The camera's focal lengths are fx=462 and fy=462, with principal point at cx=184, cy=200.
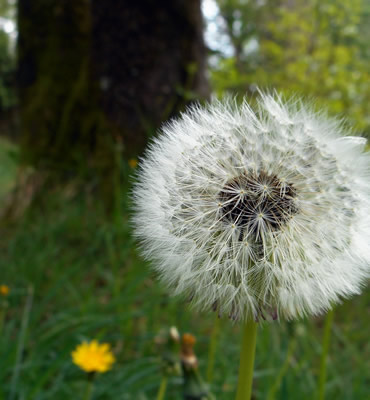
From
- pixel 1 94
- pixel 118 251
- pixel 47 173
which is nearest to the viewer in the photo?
pixel 118 251

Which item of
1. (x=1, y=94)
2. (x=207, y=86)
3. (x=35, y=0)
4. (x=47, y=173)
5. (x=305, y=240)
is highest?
(x=1, y=94)

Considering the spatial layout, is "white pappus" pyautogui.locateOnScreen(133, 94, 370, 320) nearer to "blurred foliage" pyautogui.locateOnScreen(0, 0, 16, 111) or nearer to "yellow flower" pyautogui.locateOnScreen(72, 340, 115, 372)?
"yellow flower" pyautogui.locateOnScreen(72, 340, 115, 372)

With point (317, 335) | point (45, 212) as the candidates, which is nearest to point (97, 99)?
point (45, 212)

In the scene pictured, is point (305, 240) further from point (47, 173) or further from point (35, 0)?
point (35, 0)

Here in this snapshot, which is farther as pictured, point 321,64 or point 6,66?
point 6,66

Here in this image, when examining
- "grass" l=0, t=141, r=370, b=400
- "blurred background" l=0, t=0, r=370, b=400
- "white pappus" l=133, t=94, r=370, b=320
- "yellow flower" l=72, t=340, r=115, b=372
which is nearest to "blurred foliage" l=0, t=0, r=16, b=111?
"blurred background" l=0, t=0, r=370, b=400

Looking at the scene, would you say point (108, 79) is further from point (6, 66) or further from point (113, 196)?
point (6, 66)

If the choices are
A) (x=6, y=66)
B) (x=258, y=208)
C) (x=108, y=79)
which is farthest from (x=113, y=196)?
(x=6, y=66)

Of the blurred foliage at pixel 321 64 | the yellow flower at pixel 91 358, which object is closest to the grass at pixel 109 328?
the yellow flower at pixel 91 358
